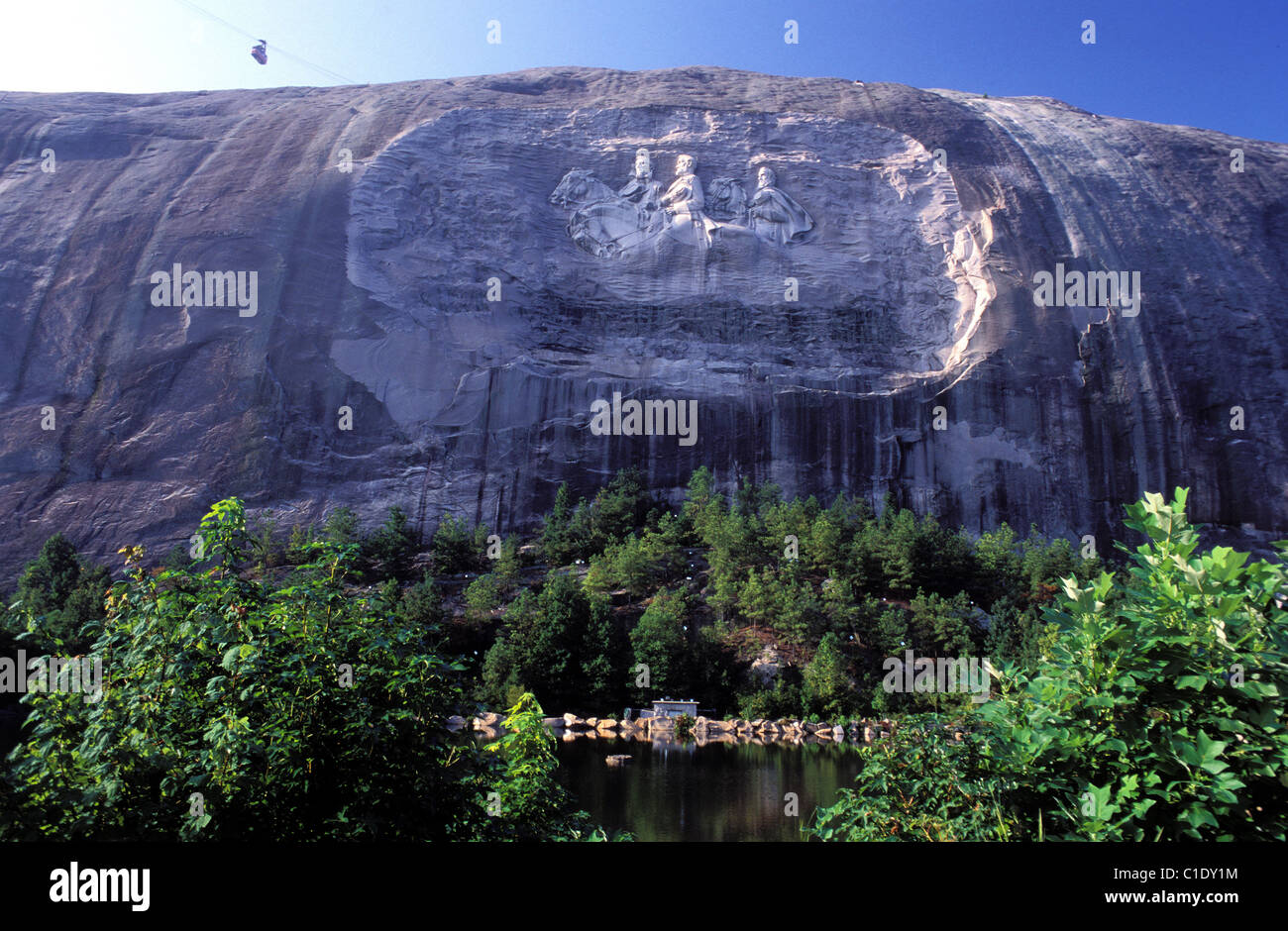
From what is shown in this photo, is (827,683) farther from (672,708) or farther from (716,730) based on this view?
(672,708)

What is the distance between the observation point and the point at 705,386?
98.5 feet

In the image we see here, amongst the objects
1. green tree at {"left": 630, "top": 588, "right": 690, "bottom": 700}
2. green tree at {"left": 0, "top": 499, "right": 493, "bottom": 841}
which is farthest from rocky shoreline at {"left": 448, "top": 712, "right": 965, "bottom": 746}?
green tree at {"left": 0, "top": 499, "right": 493, "bottom": 841}

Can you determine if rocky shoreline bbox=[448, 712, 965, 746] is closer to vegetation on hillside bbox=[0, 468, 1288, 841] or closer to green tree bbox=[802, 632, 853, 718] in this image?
green tree bbox=[802, 632, 853, 718]

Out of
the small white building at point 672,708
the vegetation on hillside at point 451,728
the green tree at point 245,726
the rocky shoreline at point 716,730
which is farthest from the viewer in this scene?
the small white building at point 672,708

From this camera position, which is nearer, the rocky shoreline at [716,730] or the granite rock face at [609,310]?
the rocky shoreline at [716,730]

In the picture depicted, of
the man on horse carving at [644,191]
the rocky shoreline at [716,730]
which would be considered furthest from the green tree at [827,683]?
the man on horse carving at [644,191]

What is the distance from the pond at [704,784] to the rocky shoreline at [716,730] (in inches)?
26.6

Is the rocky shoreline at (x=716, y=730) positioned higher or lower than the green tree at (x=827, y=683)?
lower

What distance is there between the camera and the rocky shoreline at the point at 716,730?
760 inches

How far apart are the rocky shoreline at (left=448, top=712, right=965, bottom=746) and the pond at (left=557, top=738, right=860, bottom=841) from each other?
2.21 feet

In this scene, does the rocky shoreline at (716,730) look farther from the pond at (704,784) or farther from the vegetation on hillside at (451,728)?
the vegetation on hillside at (451,728)

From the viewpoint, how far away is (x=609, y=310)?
31953mm

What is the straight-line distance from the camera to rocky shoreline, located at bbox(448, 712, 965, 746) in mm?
19297
